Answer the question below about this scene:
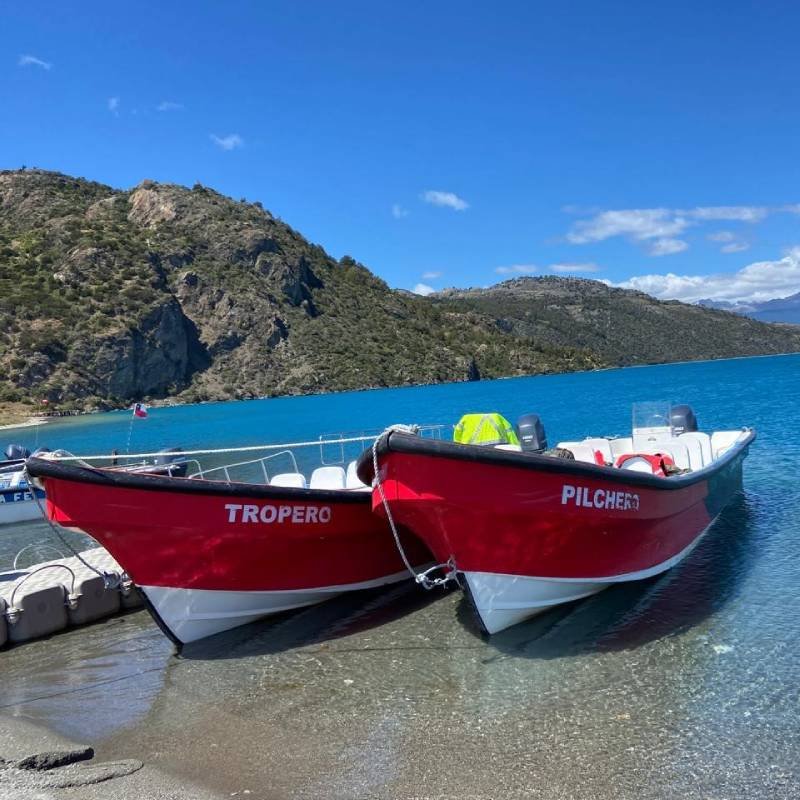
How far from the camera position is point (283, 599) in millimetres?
9547

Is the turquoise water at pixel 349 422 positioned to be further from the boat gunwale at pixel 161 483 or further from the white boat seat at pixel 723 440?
the boat gunwale at pixel 161 483

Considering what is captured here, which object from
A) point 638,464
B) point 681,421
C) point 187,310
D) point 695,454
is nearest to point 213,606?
point 638,464

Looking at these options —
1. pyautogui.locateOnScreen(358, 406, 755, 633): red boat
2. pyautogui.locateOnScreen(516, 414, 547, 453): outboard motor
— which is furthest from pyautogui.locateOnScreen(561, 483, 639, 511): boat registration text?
pyautogui.locateOnScreen(516, 414, 547, 453): outboard motor

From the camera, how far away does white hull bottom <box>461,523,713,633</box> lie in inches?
327

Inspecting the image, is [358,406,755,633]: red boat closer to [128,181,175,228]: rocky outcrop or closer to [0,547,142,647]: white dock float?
[0,547,142,647]: white dock float

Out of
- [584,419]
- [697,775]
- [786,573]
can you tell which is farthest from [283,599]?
[584,419]

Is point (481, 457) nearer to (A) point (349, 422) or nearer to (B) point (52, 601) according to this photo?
(B) point (52, 601)

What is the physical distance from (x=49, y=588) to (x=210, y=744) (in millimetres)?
4478

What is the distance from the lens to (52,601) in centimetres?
966

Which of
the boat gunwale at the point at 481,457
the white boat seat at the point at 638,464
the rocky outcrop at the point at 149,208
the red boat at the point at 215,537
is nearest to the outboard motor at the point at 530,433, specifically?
the white boat seat at the point at 638,464

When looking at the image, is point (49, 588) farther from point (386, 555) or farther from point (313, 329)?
point (313, 329)

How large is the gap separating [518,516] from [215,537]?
3.39 meters

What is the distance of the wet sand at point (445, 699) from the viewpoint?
5.54 meters

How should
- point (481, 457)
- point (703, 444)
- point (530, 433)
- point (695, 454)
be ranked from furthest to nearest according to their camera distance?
point (703, 444)
point (695, 454)
point (530, 433)
point (481, 457)
